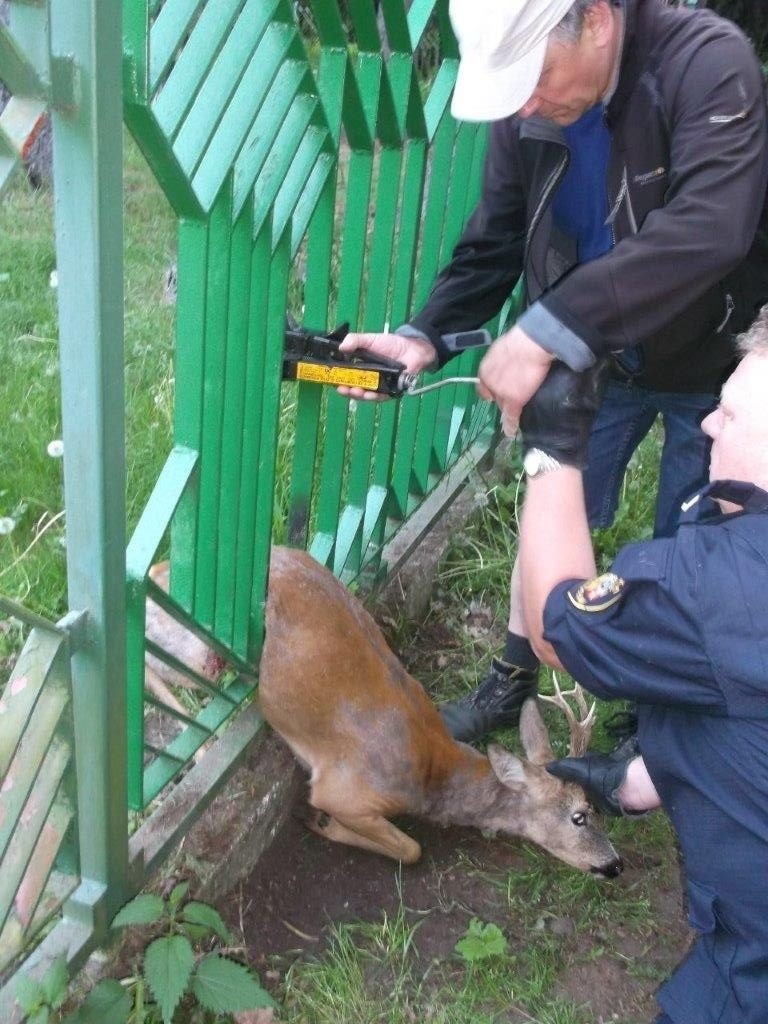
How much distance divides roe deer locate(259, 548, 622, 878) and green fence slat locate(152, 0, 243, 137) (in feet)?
4.67

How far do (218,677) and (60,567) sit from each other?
69 cm

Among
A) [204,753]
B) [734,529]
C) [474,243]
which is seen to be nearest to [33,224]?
[474,243]

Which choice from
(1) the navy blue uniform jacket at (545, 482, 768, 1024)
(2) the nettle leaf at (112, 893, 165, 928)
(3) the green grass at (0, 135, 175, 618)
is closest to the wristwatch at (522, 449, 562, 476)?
(1) the navy blue uniform jacket at (545, 482, 768, 1024)

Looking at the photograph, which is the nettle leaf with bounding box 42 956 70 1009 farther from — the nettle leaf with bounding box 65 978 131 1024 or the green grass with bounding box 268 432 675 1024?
the green grass with bounding box 268 432 675 1024

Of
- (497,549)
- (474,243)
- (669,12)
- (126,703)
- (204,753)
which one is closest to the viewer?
(126,703)

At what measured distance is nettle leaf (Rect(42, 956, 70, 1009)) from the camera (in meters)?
2.03

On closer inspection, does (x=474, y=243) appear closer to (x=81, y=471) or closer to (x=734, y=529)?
(x=734, y=529)

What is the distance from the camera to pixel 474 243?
3.03 m

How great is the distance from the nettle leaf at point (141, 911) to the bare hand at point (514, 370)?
1303mm

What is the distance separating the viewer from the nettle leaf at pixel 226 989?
2.18 meters

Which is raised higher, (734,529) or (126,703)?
(734,529)

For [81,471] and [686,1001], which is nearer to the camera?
[81,471]

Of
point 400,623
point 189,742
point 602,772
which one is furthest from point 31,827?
point 400,623

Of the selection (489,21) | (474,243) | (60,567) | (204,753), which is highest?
(489,21)
